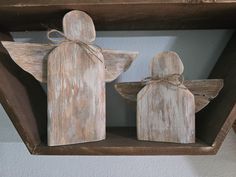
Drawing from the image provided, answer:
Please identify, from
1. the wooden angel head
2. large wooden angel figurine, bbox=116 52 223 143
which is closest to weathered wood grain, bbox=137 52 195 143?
large wooden angel figurine, bbox=116 52 223 143

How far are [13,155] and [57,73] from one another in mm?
290

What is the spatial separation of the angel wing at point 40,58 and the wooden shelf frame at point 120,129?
0.05 metres

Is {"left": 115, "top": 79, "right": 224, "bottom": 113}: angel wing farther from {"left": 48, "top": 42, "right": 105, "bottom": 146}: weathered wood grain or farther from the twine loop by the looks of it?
{"left": 48, "top": 42, "right": 105, "bottom": 146}: weathered wood grain

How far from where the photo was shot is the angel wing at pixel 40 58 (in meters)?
0.57

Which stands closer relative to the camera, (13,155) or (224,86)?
(224,86)

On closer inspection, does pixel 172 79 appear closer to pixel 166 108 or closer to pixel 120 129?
pixel 166 108

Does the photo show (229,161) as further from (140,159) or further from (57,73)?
(57,73)

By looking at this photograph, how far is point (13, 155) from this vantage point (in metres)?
0.77

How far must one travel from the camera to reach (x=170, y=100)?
0.60m

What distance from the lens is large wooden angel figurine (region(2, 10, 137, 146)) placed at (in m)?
0.58

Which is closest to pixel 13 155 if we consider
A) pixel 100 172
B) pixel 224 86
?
pixel 100 172

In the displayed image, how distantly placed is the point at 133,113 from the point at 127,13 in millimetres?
237

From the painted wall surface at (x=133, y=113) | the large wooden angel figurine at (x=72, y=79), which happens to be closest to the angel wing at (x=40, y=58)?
the large wooden angel figurine at (x=72, y=79)

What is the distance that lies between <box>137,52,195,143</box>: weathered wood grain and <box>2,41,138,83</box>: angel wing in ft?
0.20
